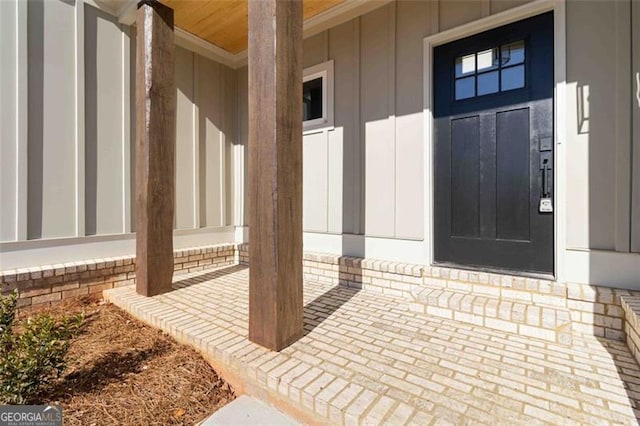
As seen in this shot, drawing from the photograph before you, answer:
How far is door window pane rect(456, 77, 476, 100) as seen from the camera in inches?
114

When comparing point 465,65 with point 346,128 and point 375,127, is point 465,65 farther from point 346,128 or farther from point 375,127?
point 346,128

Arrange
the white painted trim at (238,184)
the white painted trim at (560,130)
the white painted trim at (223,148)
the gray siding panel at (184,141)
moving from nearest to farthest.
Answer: the white painted trim at (560,130)
the gray siding panel at (184,141)
the white painted trim at (223,148)
the white painted trim at (238,184)

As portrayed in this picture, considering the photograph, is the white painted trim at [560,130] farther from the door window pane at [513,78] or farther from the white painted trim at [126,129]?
the white painted trim at [126,129]

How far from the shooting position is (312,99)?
13.0ft

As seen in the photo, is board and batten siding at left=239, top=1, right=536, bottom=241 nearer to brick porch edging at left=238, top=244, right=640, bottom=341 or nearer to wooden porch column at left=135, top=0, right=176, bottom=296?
brick porch edging at left=238, top=244, right=640, bottom=341

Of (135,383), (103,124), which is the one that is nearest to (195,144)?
(103,124)

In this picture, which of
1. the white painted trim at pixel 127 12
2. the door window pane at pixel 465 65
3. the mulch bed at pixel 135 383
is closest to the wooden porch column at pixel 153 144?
the white painted trim at pixel 127 12

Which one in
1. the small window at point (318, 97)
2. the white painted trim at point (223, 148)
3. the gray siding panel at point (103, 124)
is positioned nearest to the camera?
the gray siding panel at point (103, 124)

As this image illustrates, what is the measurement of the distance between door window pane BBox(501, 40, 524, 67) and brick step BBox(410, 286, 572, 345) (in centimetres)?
203

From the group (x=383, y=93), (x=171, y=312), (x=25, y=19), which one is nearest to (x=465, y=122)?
(x=383, y=93)

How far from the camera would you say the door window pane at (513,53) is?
104 inches

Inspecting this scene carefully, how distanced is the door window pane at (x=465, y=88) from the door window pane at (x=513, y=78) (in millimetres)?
246

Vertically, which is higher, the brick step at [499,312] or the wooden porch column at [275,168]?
the wooden porch column at [275,168]

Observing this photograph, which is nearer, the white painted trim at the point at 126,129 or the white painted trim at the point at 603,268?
the white painted trim at the point at 603,268
